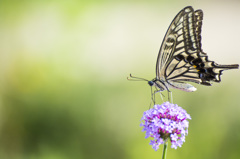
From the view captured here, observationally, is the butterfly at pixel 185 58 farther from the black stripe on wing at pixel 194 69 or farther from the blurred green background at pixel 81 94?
the blurred green background at pixel 81 94

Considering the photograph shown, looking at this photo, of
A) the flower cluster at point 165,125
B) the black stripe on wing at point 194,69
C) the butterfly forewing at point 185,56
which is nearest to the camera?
the flower cluster at point 165,125

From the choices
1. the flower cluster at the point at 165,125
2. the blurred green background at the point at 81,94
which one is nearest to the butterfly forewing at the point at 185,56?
the flower cluster at the point at 165,125

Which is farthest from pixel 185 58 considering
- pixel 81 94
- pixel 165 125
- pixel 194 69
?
pixel 81 94

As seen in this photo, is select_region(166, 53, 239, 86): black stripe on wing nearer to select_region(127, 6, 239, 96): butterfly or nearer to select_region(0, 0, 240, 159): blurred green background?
select_region(127, 6, 239, 96): butterfly

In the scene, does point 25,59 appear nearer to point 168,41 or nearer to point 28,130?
point 28,130

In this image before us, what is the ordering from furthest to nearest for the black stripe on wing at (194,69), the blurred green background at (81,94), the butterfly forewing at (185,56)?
the blurred green background at (81,94)
the black stripe on wing at (194,69)
the butterfly forewing at (185,56)

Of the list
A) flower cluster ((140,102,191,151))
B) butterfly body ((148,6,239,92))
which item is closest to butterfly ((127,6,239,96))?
butterfly body ((148,6,239,92))

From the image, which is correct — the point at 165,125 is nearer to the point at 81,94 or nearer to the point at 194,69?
the point at 194,69
